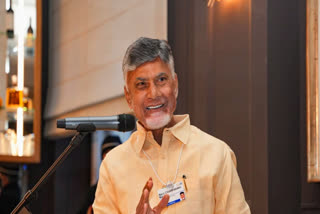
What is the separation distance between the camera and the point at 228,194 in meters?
1.82

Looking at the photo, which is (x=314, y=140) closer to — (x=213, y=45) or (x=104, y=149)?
(x=213, y=45)

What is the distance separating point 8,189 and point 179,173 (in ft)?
13.3

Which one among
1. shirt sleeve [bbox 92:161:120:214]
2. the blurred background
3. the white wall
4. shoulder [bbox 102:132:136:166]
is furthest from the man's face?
the white wall

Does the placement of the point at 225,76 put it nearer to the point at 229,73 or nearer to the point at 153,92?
the point at 229,73

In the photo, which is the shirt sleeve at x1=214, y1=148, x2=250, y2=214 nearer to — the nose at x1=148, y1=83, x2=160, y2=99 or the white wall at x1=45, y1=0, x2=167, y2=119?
the nose at x1=148, y1=83, x2=160, y2=99

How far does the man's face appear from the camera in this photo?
1877 millimetres

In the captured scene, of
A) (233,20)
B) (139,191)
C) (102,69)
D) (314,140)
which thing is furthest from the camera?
(102,69)

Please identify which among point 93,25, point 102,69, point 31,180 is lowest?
point 31,180

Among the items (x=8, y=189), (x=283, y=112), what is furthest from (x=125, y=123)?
(x=8, y=189)

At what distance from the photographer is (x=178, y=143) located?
6.30 feet

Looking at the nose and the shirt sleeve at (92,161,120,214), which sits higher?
the nose

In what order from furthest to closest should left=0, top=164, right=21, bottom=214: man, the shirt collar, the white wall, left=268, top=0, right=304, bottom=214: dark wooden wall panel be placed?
left=0, top=164, right=21, bottom=214: man < the white wall < left=268, top=0, right=304, bottom=214: dark wooden wall panel < the shirt collar

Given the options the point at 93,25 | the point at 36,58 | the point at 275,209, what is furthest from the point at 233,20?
the point at 36,58

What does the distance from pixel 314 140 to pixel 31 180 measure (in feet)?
13.9
